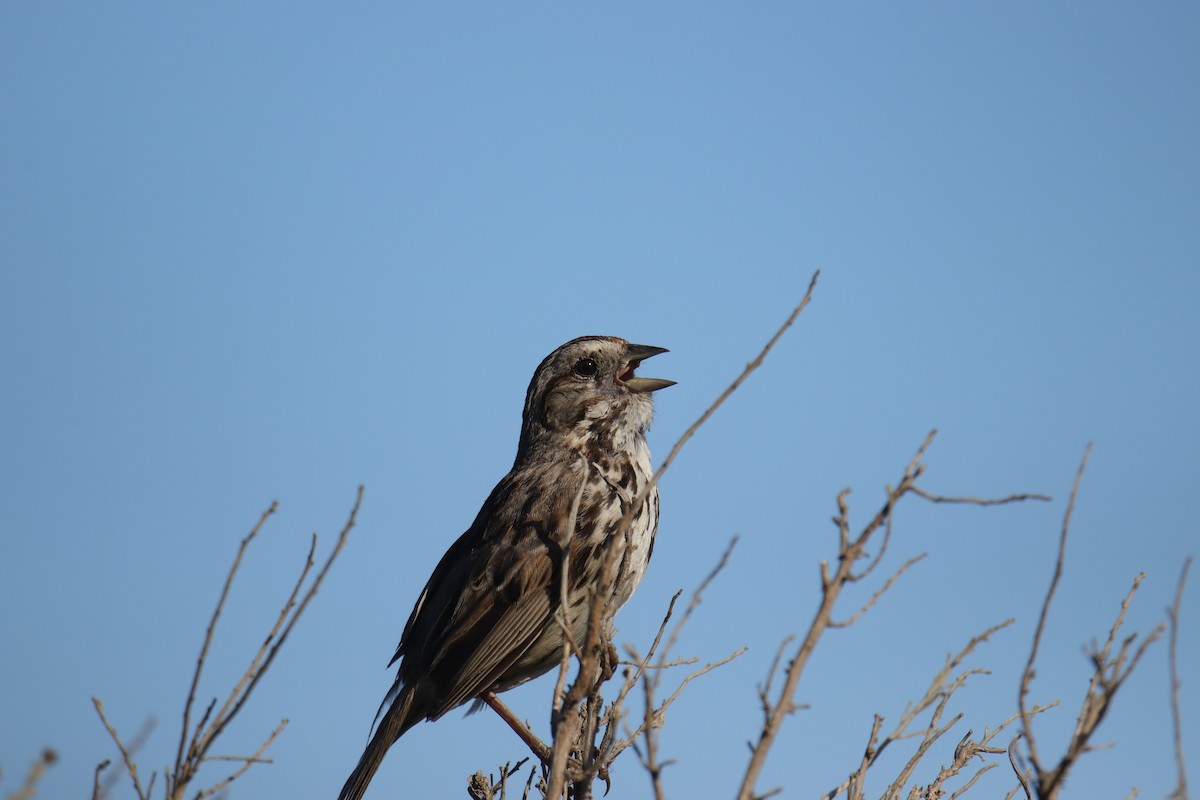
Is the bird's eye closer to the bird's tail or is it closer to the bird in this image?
the bird

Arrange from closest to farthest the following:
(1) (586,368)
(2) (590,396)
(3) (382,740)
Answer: (3) (382,740)
(2) (590,396)
(1) (586,368)

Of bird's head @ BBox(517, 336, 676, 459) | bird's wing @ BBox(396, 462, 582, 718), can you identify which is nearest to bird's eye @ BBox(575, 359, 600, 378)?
bird's head @ BBox(517, 336, 676, 459)

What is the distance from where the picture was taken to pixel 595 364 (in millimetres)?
7336

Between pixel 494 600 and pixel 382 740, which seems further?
pixel 494 600

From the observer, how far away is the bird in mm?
6250

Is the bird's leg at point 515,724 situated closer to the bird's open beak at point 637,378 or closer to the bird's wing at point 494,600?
the bird's wing at point 494,600

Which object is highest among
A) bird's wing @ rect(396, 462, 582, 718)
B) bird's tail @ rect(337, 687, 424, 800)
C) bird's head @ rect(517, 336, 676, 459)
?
bird's head @ rect(517, 336, 676, 459)

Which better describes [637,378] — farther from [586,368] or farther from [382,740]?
[382,740]

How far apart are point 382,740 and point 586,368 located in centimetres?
253

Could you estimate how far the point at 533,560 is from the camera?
6367 mm

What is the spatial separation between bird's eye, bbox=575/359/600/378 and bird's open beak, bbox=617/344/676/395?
0.16 meters

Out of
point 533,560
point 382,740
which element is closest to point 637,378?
point 533,560

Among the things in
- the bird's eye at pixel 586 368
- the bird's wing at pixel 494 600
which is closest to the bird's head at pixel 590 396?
the bird's eye at pixel 586 368

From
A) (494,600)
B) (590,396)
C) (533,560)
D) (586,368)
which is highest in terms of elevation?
(586,368)
